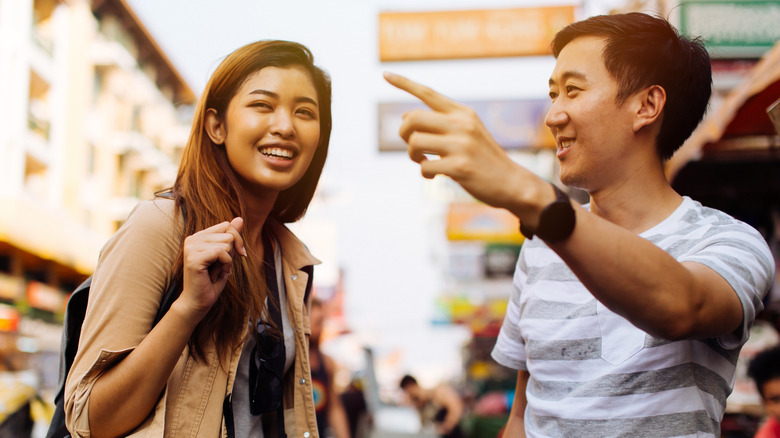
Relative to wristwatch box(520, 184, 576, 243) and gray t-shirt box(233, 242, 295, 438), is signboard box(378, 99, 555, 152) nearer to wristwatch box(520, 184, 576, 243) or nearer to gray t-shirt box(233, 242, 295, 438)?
gray t-shirt box(233, 242, 295, 438)

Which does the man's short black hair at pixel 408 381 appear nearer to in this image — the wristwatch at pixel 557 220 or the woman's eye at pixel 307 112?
the woman's eye at pixel 307 112

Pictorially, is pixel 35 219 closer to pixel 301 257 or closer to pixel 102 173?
pixel 102 173

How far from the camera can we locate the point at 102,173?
89.7ft

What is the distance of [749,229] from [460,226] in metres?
14.1

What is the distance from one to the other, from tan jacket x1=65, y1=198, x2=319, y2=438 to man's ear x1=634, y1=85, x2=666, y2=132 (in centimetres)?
138

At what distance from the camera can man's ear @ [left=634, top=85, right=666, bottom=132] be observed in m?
2.03

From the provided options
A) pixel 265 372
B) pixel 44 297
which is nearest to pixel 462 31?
pixel 265 372

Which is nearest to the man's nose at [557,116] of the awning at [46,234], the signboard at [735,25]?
the signboard at [735,25]

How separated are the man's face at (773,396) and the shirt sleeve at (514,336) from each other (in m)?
2.59

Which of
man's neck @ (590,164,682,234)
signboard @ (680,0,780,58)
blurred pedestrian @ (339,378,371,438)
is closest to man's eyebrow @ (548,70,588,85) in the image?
man's neck @ (590,164,682,234)

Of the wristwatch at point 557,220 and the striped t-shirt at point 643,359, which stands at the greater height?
the wristwatch at point 557,220

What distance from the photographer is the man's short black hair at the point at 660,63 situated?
2.03 meters

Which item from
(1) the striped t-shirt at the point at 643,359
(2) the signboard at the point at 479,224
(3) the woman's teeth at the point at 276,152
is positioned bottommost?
(2) the signboard at the point at 479,224

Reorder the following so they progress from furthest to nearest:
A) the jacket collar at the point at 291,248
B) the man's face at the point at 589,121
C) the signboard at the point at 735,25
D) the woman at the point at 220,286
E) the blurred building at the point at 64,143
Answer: the blurred building at the point at 64,143
the signboard at the point at 735,25
the jacket collar at the point at 291,248
the man's face at the point at 589,121
the woman at the point at 220,286
